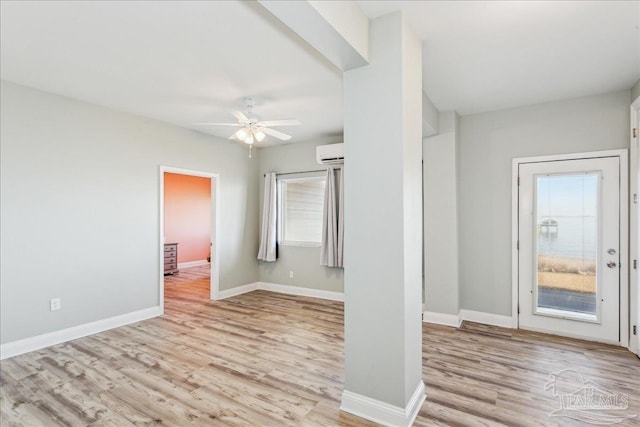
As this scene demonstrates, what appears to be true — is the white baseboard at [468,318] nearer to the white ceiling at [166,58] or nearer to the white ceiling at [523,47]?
the white ceiling at [523,47]

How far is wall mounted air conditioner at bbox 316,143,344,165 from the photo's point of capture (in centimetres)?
489

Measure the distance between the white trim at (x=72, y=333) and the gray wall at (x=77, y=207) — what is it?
2.4 inches

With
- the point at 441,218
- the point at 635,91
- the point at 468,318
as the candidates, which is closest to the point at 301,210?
the point at 441,218

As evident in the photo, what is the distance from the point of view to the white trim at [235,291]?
5.22 m

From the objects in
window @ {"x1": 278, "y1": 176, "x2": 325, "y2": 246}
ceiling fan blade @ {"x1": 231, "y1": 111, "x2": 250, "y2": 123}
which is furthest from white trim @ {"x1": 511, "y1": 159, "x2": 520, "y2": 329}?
ceiling fan blade @ {"x1": 231, "y1": 111, "x2": 250, "y2": 123}

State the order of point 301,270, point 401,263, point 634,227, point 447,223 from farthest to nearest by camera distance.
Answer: point 301,270 < point 447,223 < point 634,227 < point 401,263

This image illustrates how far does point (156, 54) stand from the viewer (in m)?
2.62

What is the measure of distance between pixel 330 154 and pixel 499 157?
7.70 feet

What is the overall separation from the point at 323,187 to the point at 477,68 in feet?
10.6

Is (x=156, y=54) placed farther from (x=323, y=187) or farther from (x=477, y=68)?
(x=323, y=187)

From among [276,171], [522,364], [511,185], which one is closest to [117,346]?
[276,171]

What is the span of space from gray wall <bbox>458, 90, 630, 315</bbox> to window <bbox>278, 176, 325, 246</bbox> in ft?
7.97

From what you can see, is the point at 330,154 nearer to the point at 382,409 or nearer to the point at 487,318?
the point at 487,318

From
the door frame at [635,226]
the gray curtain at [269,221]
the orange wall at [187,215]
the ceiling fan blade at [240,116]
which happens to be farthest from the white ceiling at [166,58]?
the orange wall at [187,215]
